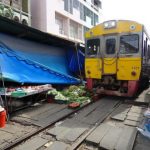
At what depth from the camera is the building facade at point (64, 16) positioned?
72.4ft

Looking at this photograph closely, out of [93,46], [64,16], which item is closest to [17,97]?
[93,46]

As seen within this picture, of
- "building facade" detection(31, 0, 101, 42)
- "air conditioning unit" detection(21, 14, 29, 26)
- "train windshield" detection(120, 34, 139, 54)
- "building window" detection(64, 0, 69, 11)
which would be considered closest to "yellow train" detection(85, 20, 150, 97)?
"train windshield" detection(120, 34, 139, 54)

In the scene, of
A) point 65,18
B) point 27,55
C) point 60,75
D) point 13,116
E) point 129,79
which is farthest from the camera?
point 65,18

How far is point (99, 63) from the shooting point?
8961 mm

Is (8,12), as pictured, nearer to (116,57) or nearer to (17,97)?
(116,57)

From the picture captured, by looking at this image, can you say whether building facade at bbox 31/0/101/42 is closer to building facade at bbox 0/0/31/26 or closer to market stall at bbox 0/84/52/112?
building facade at bbox 0/0/31/26

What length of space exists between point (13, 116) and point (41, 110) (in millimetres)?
1037

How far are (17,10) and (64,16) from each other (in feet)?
23.7

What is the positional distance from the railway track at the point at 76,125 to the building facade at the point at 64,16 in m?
15.9

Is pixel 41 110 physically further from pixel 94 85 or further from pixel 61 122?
pixel 94 85

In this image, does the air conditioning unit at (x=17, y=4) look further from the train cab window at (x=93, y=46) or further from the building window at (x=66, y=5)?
the train cab window at (x=93, y=46)

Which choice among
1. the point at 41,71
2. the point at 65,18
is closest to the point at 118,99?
A: the point at 41,71

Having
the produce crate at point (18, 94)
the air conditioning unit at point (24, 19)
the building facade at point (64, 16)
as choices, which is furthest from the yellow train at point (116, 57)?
the building facade at point (64, 16)

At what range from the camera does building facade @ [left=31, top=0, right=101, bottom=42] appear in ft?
72.4
